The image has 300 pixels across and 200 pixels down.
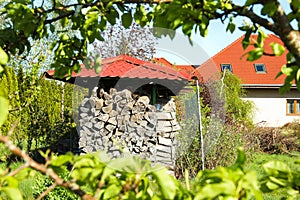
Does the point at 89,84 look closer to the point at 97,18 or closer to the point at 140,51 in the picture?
the point at 140,51

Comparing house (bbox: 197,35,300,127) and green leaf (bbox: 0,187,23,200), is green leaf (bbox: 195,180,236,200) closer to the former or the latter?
green leaf (bbox: 0,187,23,200)

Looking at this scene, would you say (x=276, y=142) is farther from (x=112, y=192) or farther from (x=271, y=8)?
(x=112, y=192)

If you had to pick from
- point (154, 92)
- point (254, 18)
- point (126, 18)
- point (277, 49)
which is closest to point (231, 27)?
point (254, 18)

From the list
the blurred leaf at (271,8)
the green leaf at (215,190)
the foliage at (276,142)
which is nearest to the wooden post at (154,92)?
the foliage at (276,142)

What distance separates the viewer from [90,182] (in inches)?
31.1

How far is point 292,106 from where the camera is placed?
15031mm

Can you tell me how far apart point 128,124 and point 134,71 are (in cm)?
79

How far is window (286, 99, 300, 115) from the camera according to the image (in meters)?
14.9

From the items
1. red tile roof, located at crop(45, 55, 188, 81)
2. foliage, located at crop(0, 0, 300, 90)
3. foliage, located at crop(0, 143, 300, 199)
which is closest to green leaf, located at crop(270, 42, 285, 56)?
foliage, located at crop(0, 0, 300, 90)

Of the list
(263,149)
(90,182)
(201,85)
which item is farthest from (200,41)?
(263,149)

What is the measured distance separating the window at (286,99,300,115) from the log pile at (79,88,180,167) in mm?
10037

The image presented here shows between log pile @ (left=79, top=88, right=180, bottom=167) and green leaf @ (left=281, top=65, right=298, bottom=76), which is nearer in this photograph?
green leaf @ (left=281, top=65, right=298, bottom=76)

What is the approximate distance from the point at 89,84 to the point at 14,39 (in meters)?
4.69

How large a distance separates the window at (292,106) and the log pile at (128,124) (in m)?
10.0
